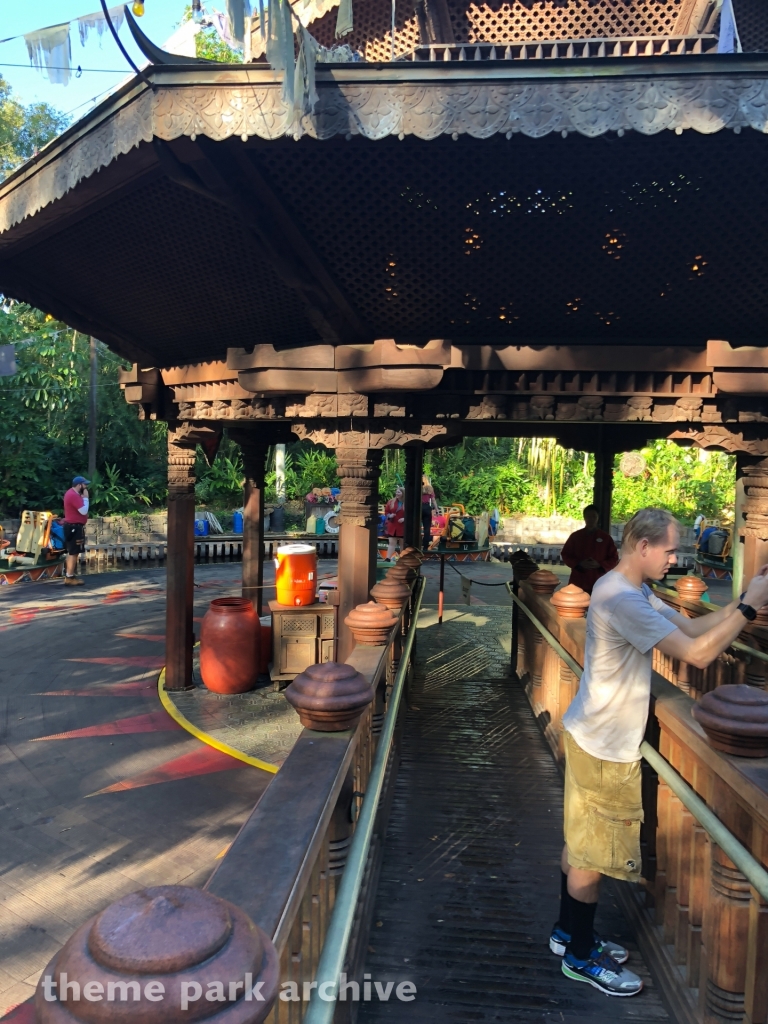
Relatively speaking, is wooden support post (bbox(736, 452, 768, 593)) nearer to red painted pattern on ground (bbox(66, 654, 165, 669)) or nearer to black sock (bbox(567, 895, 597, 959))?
black sock (bbox(567, 895, 597, 959))

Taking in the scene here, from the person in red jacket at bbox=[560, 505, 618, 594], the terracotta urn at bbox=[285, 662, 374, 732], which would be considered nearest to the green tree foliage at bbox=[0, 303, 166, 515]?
the person in red jacket at bbox=[560, 505, 618, 594]

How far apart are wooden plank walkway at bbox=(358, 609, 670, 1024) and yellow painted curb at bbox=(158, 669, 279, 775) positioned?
1438mm

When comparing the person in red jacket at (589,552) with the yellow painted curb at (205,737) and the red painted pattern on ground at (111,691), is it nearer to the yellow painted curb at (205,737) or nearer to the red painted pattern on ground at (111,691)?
the yellow painted curb at (205,737)

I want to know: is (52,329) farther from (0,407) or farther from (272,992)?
(272,992)

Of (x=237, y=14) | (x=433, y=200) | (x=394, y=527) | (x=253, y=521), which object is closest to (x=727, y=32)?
(x=433, y=200)

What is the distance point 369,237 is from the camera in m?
3.98

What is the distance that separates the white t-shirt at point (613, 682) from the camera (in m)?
2.43

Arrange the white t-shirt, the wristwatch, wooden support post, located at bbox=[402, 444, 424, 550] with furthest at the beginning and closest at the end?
wooden support post, located at bbox=[402, 444, 424, 550] < the white t-shirt < the wristwatch

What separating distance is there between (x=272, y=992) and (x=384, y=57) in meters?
5.52

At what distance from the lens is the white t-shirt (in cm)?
243

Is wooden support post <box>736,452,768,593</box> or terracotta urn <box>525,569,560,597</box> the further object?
terracotta urn <box>525,569,560,597</box>

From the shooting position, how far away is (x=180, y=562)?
7.52 metres

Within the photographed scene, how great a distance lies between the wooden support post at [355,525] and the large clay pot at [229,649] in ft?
8.27

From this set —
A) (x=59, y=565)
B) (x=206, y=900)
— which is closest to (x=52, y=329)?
(x=59, y=565)
